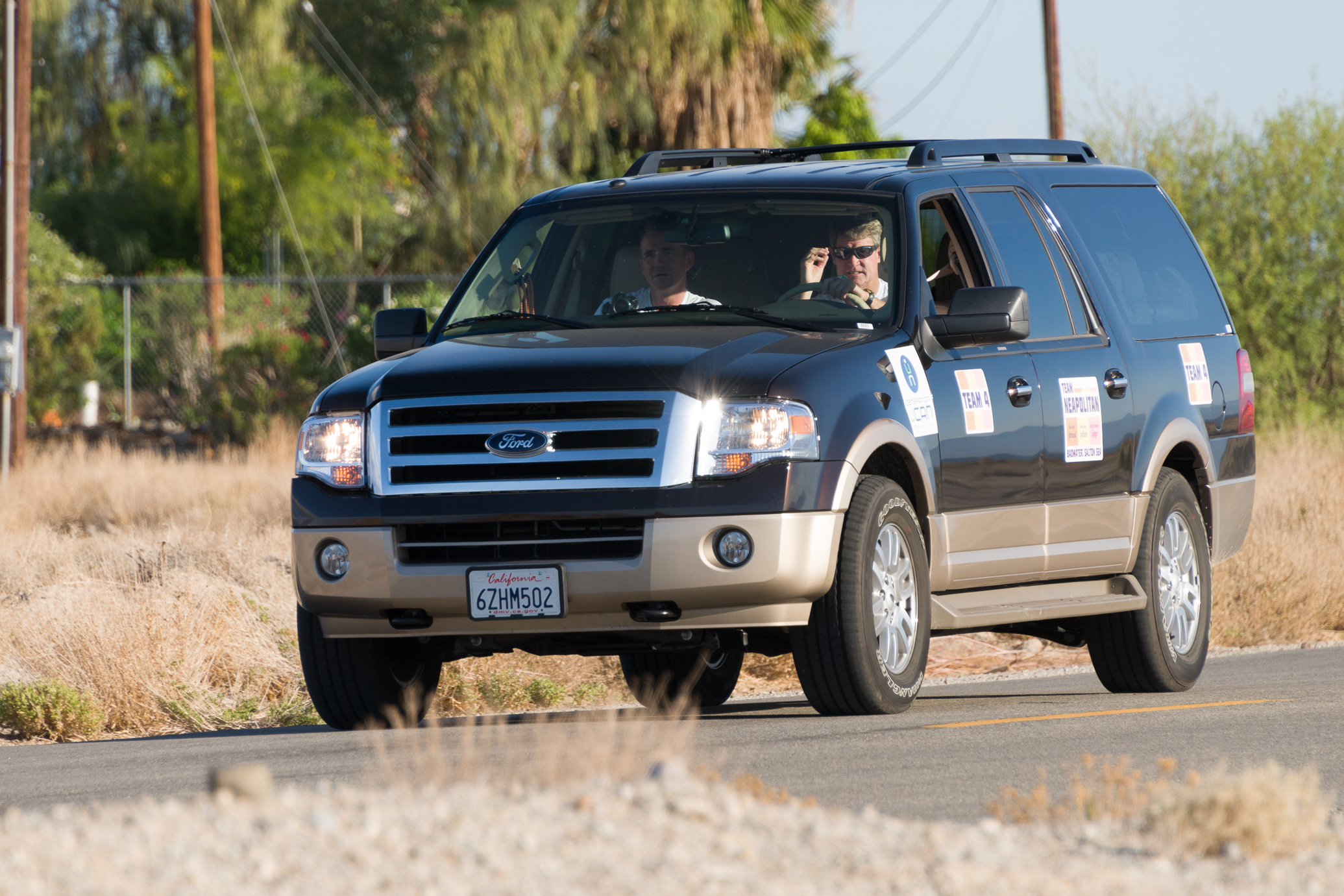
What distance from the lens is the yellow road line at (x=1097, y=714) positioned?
7984 millimetres

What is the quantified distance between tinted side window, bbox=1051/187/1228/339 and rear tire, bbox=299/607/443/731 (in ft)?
12.3

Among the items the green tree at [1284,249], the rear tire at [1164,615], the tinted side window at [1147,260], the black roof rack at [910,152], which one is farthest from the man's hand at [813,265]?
the green tree at [1284,249]

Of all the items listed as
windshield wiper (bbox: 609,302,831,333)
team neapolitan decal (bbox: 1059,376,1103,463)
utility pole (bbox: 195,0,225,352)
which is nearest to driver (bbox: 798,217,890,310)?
windshield wiper (bbox: 609,302,831,333)

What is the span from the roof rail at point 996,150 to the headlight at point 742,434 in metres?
2.12

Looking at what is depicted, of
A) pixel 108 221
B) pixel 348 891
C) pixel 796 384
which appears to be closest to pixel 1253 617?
pixel 796 384

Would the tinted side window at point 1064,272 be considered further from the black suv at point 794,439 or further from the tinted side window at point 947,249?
the tinted side window at point 947,249

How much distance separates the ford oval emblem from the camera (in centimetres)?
752

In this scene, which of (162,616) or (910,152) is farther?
(162,616)

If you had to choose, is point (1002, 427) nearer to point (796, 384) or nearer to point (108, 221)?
point (796, 384)

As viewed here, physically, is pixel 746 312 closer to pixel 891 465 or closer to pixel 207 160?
pixel 891 465

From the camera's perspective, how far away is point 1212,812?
487cm

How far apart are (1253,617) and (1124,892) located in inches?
368

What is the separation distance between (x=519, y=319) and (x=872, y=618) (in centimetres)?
205

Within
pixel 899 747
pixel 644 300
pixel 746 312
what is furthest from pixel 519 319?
pixel 899 747
